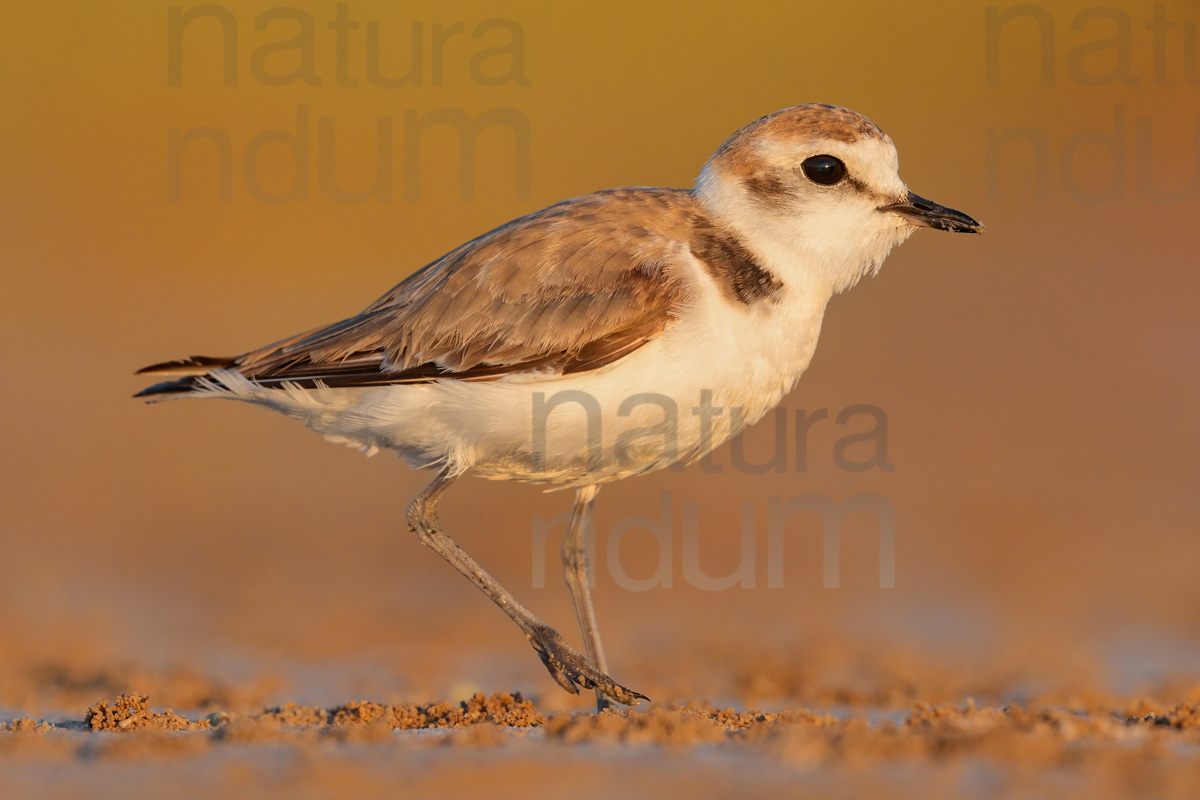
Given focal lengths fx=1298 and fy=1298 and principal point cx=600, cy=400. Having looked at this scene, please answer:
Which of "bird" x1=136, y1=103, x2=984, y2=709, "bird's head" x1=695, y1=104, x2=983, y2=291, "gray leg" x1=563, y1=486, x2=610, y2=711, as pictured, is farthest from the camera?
"gray leg" x1=563, y1=486, x2=610, y2=711

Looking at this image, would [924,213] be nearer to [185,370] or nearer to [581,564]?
[581,564]

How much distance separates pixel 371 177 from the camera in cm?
2369

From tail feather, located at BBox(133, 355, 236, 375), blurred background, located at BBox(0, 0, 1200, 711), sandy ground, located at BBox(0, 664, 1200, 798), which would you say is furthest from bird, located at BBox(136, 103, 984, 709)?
blurred background, located at BBox(0, 0, 1200, 711)

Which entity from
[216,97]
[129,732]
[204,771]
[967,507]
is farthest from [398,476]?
[216,97]

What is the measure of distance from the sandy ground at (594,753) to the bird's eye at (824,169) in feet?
8.12

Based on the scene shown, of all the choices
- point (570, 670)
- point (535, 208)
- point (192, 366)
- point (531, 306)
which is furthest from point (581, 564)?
point (535, 208)

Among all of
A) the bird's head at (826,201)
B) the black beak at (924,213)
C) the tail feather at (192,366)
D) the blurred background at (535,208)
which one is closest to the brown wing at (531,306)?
the tail feather at (192,366)

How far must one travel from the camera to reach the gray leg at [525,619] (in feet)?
19.4

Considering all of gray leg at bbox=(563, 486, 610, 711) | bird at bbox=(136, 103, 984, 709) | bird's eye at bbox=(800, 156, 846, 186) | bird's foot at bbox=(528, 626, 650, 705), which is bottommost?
bird's foot at bbox=(528, 626, 650, 705)

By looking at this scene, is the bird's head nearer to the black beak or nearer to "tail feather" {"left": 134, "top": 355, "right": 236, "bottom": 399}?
the black beak

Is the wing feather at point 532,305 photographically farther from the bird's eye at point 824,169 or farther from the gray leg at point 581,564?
the gray leg at point 581,564

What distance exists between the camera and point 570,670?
5914mm

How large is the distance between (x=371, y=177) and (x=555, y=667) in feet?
62.0

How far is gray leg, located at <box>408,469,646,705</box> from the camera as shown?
233 inches
